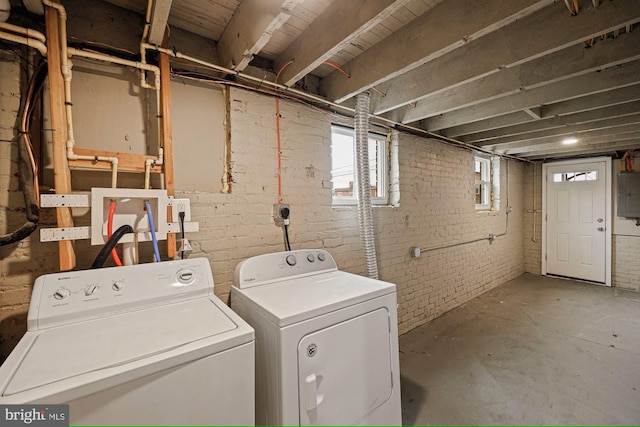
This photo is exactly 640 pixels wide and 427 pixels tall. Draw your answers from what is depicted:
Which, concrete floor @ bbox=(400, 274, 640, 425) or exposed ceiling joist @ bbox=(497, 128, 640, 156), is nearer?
concrete floor @ bbox=(400, 274, 640, 425)

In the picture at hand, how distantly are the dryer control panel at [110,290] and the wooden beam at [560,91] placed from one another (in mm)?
2896

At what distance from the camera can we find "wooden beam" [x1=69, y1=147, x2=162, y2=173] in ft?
4.32

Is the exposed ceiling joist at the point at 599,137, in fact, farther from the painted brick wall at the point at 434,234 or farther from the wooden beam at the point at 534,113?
the wooden beam at the point at 534,113

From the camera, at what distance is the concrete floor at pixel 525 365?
1858mm

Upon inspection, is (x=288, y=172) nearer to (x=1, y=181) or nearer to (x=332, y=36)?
(x=332, y=36)

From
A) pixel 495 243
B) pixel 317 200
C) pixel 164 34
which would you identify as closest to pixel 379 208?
pixel 317 200

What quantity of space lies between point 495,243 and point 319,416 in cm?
451

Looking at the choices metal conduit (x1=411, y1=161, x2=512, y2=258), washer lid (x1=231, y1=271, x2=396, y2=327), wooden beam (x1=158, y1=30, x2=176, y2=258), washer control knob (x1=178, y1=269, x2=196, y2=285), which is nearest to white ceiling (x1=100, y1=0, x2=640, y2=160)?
wooden beam (x1=158, y1=30, x2=176, y2=258)

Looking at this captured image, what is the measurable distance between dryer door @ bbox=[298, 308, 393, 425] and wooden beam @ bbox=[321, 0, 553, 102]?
1548 millimetres

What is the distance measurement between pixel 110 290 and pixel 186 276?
31cm

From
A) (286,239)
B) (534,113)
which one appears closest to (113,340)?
(286,239)

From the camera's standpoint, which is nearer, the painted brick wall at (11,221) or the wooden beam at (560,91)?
the painted brick wall at (11,221)

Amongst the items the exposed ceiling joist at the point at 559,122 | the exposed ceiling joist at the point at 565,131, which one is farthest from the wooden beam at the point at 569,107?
the exposed ceiling joist at the point at 565,131

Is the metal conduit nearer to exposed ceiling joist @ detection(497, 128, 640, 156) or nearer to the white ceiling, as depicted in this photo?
exposed ceiling joist @ detection(497, 128, 640, 156)
